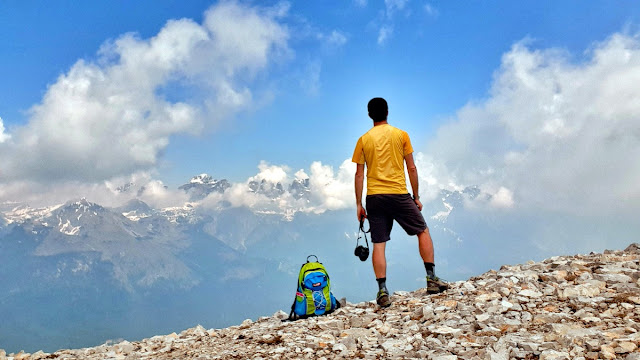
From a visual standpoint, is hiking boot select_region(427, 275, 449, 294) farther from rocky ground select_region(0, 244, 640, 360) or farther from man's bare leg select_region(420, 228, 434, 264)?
man's bare leg select_region(420, 228, 434, 264)

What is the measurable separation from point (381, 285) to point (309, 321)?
6.13ft

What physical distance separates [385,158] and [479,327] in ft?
13.1

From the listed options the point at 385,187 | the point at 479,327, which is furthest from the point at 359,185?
the point at 479,327

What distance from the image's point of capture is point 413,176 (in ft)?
32.6

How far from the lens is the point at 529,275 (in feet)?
32.8

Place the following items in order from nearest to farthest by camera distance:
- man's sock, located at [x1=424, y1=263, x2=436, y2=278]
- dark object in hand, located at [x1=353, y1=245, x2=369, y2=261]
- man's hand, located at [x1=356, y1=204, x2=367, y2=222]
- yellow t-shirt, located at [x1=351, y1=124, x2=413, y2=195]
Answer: yellow t-shirt, located at [x1=351, y1=124, x2=413, y2=195]
man's hand, located at [x1=356, y1=204, x2=367, y2=222]
man's sock, located at [x1=424, y1=263, x2=436, y2=278]
dark object in hand, located at [x1=353, y1=245, x2=369, y2=261]

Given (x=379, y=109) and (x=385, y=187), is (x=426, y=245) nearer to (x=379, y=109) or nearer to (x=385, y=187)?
(x=385, y=187)

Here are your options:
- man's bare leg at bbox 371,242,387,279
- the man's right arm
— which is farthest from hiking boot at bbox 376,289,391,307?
the man's right arm

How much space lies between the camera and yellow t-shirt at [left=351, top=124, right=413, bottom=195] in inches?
380

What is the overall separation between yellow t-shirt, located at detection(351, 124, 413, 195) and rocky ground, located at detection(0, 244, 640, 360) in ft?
8.85

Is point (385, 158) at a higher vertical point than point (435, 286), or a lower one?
higher

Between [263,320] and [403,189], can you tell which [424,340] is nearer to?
[403,189]

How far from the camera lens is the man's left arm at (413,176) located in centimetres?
985

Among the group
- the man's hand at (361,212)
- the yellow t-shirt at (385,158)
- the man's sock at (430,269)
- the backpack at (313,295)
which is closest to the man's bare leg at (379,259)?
the man's hand at (361,212)
